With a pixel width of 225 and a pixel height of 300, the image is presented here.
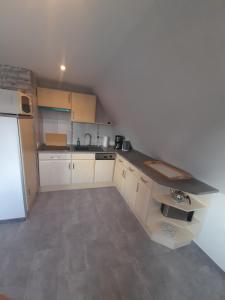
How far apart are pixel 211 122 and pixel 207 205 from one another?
1182 millimetres

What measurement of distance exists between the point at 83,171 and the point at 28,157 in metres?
1.13

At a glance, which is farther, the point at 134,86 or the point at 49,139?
the point at 49,139

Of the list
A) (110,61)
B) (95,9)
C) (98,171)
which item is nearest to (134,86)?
(110,61)

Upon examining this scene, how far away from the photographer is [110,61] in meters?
1.76

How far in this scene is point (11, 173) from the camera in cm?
193

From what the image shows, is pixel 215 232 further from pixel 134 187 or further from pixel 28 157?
pixel 28 157

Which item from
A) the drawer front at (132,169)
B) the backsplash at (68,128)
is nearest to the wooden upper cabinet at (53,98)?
the backsplash at (68,128)

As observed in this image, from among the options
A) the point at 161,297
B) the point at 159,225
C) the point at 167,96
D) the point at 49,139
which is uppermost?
the point at 167,96

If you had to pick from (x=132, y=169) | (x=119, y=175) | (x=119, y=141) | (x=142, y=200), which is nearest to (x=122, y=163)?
(x=119, y=175)

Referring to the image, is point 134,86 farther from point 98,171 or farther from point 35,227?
point 35,227

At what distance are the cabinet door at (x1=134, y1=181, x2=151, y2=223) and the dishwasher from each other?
104cm

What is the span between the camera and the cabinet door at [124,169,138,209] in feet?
7.94

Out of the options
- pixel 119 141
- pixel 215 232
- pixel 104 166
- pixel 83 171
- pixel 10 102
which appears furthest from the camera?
pixel 119 141

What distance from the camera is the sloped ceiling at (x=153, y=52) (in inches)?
34.9
